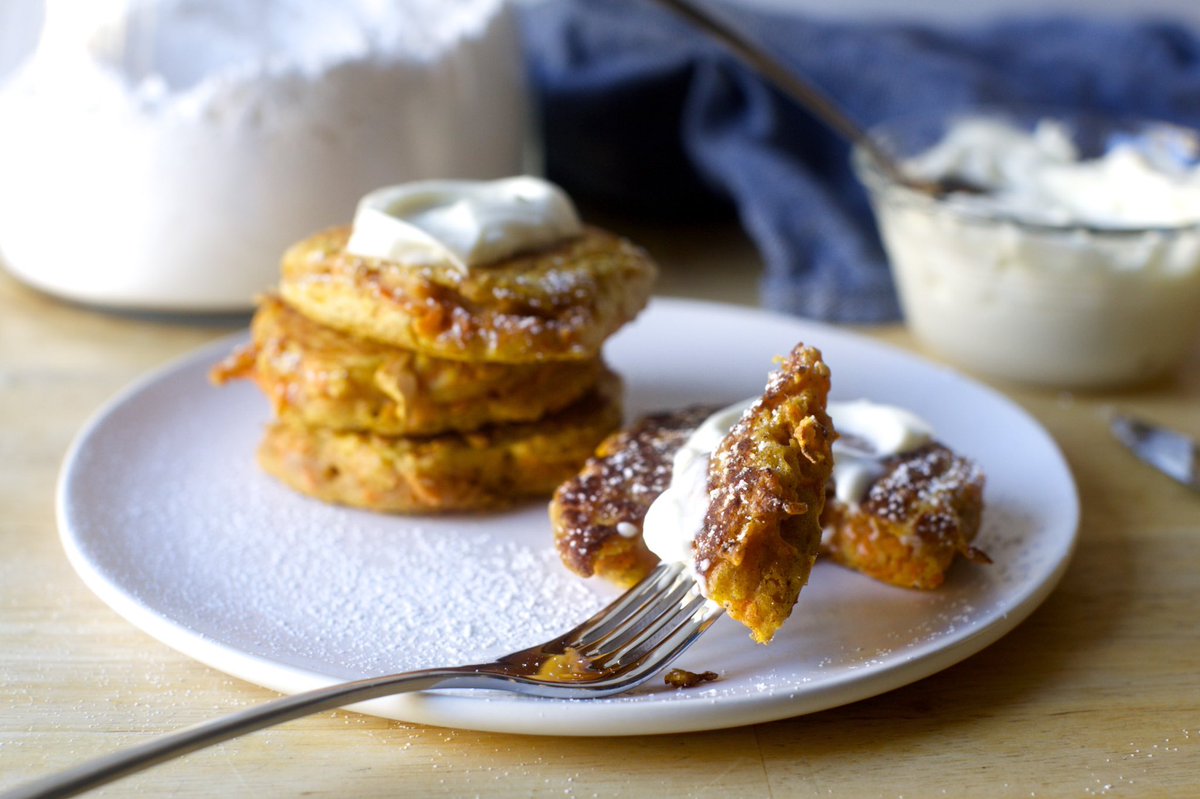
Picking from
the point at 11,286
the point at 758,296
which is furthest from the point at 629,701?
the point at 11,286

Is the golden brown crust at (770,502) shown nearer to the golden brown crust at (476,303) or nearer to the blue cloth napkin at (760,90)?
the golden brown crust at (476,303)

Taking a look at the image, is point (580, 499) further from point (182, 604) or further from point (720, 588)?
point (182, 604)

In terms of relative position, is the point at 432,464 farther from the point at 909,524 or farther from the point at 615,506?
the point at 909,524

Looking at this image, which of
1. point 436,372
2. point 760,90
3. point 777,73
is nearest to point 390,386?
point 436,372

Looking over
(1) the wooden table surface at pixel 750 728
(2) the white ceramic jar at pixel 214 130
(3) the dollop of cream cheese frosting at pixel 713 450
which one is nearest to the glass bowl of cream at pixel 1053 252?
(1) the wooden table surface at pixel 750 728

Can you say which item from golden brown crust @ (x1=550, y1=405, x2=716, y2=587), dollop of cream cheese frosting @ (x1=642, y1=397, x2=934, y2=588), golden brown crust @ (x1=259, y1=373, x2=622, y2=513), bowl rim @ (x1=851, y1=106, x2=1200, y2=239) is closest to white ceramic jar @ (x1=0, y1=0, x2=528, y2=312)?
golden brown crust @ (x1=259, y1=373, x2=622, y2=513)

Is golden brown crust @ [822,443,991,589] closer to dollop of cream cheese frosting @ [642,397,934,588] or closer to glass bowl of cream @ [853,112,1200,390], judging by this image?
dollop of cream cheese frosting @ [642,397,934,588]
